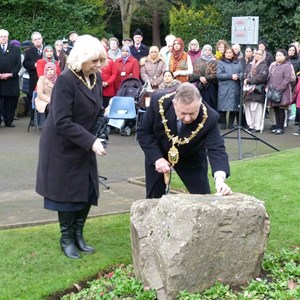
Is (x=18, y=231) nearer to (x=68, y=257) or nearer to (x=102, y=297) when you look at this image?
(x=68, y=257)

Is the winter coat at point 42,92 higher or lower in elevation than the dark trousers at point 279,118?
higher

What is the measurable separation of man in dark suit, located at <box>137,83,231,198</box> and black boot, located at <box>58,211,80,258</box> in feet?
2.87

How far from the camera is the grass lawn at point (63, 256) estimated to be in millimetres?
5985

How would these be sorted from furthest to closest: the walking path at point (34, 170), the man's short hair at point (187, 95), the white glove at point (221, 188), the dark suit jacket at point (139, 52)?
the dark suit jacket at point (139, 52)
the walking path at point (34, 170)
the white glove at point (221, 188)
the man's short hair at point (187, 95)

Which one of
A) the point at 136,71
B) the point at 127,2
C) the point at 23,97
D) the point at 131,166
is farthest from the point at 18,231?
the point at 127,2

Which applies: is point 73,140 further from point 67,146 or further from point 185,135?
point 185,135

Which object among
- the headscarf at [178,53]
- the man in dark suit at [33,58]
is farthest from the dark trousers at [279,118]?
the man in dark suit at [33,58]

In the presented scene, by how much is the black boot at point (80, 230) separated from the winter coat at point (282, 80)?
9630mm

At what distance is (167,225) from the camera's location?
215 inches

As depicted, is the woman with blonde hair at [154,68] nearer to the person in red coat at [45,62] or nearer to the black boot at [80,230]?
the person in red coat at [45,62]

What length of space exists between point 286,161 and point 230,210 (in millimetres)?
6546

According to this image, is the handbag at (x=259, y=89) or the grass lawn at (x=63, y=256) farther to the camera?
the handbag at (x=259, y=89)

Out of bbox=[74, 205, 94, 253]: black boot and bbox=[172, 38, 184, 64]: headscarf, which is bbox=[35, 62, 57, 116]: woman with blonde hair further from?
bbox=[74, 205, 94, 253]: black boot

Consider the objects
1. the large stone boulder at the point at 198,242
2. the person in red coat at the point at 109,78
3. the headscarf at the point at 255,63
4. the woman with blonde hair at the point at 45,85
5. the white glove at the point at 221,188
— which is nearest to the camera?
the large stone boulder at the point at 198,242
